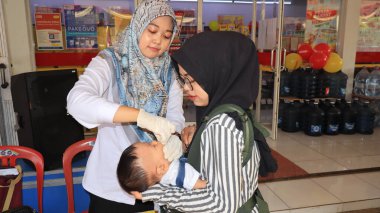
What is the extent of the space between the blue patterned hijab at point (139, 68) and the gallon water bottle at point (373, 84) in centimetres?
502

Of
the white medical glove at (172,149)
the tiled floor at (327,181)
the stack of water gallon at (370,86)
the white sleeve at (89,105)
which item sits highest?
the white sleeve at (89,105)

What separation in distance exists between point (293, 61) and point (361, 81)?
56.5 inches

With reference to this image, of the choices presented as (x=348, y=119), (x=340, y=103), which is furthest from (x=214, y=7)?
(x=348, y=119)

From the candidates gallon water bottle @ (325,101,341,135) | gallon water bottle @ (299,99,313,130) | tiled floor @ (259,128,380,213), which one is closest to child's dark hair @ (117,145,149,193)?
tiled floor @ (259,128,380,213)

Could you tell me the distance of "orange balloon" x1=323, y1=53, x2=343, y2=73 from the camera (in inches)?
193

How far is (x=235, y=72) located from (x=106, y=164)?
0.68 metres

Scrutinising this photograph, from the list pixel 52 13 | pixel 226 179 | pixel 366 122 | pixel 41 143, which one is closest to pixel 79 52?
pixel 52 13

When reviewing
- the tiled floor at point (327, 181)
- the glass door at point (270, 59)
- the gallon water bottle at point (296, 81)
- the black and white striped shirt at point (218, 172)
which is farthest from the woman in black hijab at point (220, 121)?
the gallon water bottle at point (296, 81)

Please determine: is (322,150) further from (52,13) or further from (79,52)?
(52,13)

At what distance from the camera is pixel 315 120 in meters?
4.77

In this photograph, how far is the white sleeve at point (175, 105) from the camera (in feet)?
4.85

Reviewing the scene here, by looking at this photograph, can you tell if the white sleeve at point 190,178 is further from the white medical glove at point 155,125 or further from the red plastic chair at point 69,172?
the red plastic chair at point 69,172

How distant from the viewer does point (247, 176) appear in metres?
1.04

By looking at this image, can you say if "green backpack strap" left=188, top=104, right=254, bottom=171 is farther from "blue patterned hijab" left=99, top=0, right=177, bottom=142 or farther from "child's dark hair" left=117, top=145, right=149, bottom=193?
"blue patterned hijab" left=99, top=0, right=177, bottom=142
